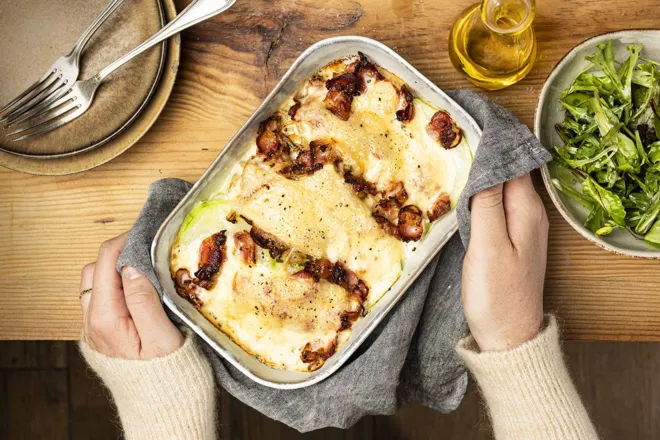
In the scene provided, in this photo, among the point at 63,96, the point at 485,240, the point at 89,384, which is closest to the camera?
the point at 485,240

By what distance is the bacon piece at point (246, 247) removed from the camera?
122 centimetres

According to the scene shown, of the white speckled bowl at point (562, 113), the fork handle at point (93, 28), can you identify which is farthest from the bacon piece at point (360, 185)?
the fork handle at point (93, 28)

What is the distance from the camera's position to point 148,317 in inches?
49.8

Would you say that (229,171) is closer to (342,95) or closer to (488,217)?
(342,95)

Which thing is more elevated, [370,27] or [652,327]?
[370,27]

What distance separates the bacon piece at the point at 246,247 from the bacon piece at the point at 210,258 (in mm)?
26

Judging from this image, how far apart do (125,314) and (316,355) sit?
408mm

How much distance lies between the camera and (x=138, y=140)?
1.36 m

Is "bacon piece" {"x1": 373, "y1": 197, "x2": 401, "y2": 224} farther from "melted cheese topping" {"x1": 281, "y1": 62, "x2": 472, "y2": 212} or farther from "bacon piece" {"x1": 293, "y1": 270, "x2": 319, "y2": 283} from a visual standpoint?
"bacon piece" {"x1": 293, "y1": 270, "x2": 319, "y2": 283}

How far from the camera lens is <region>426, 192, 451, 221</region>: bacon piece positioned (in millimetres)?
1236

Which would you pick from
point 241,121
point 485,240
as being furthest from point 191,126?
point 485,240

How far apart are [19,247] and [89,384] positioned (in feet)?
3.36

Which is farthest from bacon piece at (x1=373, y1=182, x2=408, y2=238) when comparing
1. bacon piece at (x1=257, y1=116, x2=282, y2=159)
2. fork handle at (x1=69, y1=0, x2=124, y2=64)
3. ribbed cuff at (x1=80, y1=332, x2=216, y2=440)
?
fork handle at (x1=69, y1=0, x2=124, y2=64)

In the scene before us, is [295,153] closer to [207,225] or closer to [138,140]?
[207,225]
